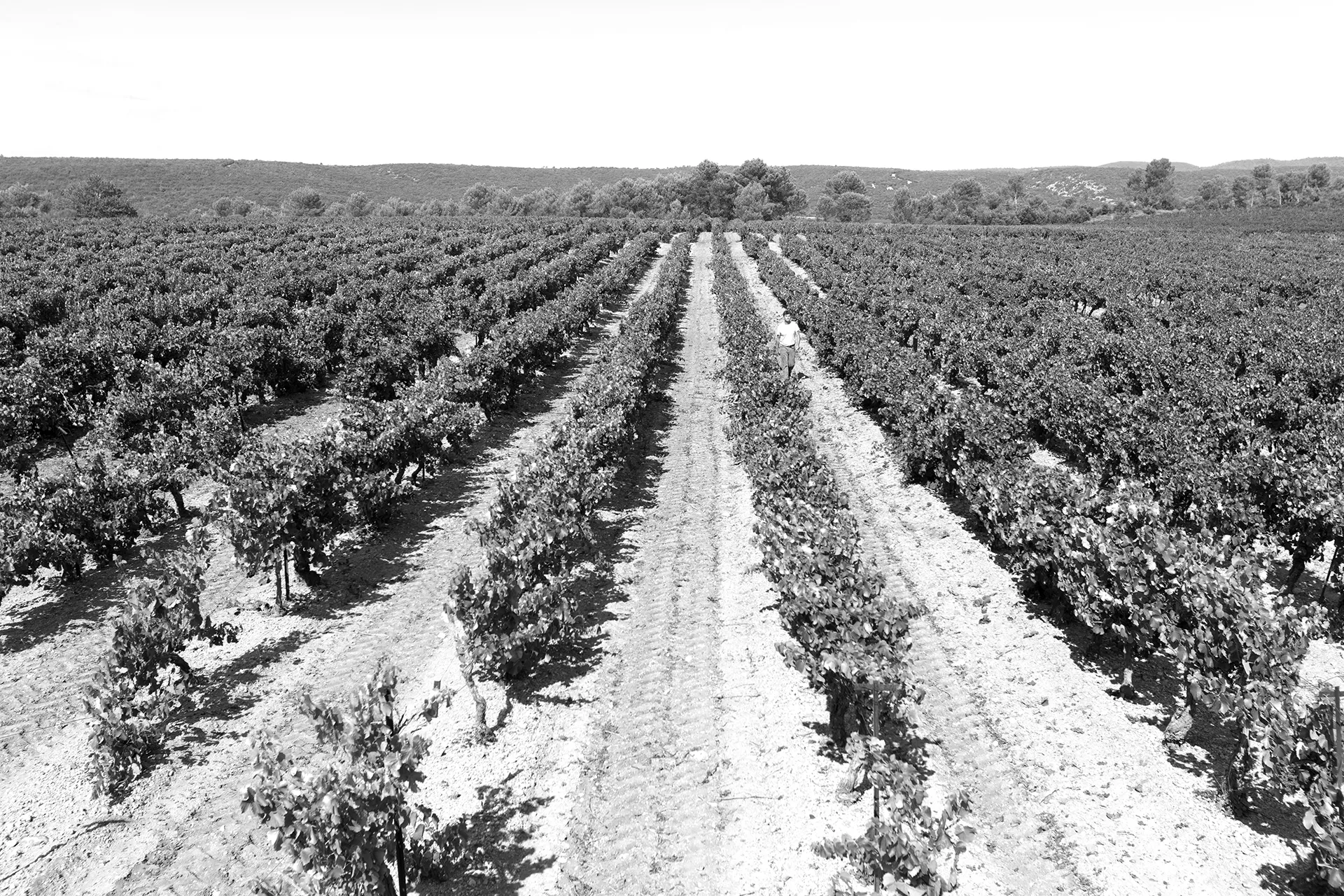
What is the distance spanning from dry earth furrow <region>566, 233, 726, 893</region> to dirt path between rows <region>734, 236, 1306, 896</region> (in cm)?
241

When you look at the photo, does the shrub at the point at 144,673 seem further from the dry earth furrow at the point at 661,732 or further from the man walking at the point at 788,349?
the man walking at the point at 788,349

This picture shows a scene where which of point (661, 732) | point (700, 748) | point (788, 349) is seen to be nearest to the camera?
point (700, 748)

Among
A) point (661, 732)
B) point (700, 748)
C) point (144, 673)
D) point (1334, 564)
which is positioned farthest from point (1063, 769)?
point (144, 673)

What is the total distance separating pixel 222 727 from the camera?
8156 millimetres

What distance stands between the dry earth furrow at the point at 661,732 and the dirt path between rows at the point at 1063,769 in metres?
2.41

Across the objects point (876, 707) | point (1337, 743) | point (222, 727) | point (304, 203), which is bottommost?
point (222, 727)

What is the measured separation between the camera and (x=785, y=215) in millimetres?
128625

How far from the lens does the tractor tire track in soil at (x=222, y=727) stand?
6453mm

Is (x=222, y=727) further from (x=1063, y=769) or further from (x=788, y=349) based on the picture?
(x=788, y=349)

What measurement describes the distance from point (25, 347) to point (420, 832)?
25.5 metres

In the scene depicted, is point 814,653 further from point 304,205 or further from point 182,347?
point 304,205

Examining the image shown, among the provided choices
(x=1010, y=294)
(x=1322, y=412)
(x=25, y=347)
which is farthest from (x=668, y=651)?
(x=1010, y=294)

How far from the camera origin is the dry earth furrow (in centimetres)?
648

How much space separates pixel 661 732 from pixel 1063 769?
4091 mm
